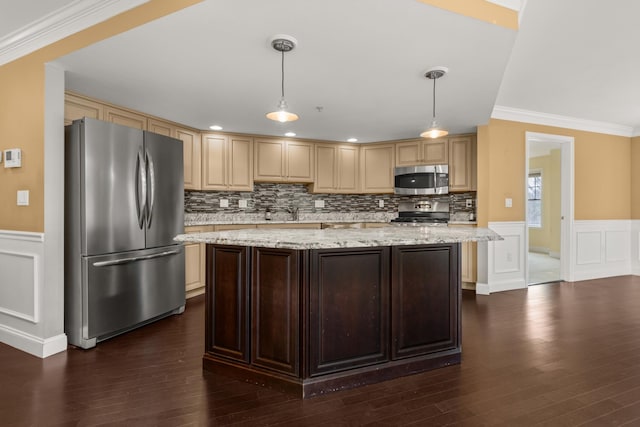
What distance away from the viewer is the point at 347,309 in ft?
7.07

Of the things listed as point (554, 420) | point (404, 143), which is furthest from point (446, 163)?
point (554, 420)

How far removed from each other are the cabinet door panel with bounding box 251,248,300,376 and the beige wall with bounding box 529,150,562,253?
321 inches

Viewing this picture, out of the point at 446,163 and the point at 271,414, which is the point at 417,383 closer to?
the point at 271,414

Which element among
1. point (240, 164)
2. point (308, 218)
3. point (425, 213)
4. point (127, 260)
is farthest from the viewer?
point (308, 218)

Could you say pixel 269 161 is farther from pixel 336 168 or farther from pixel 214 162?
pixel 336 168

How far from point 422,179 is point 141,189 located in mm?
→ 3842

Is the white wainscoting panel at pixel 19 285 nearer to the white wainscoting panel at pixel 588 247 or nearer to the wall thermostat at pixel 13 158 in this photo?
the wall thermostat at pixel 13 158

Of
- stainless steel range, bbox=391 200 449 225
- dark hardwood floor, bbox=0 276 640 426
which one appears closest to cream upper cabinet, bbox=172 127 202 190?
dark hardwood floor, bbox=0 276 640 426

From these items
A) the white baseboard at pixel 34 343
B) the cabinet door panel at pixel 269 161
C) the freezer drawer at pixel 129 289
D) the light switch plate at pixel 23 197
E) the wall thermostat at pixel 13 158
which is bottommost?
the white baseboard at pixel 34 343

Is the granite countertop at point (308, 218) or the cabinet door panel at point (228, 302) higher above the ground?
the granite countertop at point (308, 218)

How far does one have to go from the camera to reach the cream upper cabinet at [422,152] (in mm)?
5129

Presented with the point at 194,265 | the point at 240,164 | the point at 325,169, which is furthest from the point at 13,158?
the point at 325,169

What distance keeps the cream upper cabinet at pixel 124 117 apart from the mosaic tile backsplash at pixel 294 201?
1222 mm

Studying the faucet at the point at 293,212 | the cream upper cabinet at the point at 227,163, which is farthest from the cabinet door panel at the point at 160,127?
the faucet at the point at 293,212
